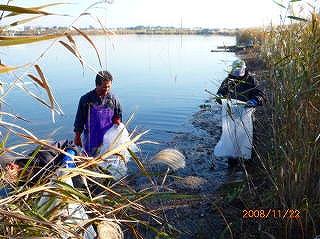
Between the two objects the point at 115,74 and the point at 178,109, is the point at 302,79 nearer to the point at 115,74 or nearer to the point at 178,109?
the point at 178,109

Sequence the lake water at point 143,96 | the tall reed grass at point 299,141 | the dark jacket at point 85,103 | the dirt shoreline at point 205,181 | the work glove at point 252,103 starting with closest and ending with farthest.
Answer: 1. the tall reed grass at point 299,141
2. the dirt shoreline at point 205,181
3. the dark jacket at point 85,103
4. the work glove at point 252,103
5. the lake water at point 143,96

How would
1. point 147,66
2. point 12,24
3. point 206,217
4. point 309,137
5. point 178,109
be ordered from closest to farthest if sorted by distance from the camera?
point 12,24, point 309,137, point 206,217, point 178,109, point 147,66

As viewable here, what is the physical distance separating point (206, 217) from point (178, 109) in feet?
29.1

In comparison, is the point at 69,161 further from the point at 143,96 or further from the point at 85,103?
the point at 143,96

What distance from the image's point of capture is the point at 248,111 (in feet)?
20.4

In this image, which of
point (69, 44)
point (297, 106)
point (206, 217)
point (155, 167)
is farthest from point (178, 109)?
point (69, 44)
